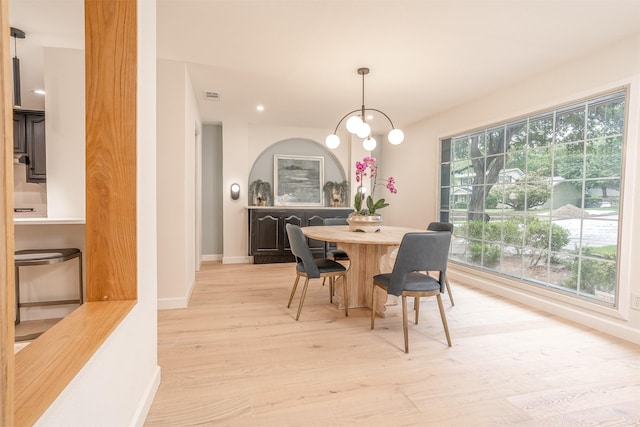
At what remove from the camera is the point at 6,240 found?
52 centimetres

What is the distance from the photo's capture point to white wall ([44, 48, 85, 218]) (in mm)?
2684

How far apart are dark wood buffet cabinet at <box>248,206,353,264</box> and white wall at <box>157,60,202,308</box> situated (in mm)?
2070

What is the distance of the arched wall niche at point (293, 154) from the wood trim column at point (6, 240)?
507 centimetres

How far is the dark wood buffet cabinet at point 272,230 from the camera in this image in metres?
5.12

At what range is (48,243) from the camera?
2.59 metres

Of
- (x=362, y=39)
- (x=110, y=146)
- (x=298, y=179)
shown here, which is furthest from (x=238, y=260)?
(x=110, y=146)

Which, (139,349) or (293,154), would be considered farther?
(293,154)

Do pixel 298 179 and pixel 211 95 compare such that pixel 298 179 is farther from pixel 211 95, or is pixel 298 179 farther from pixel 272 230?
pixel 211 95

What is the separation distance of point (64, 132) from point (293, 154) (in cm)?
359

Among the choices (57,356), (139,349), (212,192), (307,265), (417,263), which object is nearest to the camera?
(57,356)

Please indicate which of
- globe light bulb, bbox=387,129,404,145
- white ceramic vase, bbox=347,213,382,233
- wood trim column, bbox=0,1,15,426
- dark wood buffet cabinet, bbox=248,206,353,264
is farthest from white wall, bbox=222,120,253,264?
wood trim column, bbox=0,1,15,426

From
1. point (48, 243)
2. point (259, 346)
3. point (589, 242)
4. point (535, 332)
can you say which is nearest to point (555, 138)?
point (589, 242)

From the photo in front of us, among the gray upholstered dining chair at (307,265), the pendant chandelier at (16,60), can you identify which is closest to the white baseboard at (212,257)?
the gray upholstered dining chair at (307,265)

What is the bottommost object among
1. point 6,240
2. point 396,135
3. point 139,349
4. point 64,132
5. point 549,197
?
point 139,349
